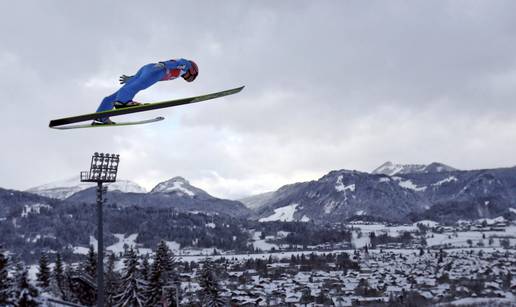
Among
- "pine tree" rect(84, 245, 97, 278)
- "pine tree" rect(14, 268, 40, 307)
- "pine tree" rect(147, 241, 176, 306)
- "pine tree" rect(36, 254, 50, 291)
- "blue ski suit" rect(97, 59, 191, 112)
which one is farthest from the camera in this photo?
"pine tree" rect(36, 254, 50, 291)

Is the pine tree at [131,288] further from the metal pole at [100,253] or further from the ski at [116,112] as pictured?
the ski at [116,112]

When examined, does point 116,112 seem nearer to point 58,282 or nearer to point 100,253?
point 100,253

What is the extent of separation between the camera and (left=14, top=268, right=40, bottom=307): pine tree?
29297mm

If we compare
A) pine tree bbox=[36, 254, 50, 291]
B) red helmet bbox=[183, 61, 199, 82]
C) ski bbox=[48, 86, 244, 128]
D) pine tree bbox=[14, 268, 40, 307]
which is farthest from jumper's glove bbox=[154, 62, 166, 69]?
pine tree bbox=[36, 254, 50, 291]

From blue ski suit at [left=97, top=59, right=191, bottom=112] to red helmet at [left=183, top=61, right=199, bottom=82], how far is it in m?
0.58

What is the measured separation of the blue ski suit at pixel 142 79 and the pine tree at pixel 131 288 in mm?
27150

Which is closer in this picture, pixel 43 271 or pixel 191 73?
pixel 191 73

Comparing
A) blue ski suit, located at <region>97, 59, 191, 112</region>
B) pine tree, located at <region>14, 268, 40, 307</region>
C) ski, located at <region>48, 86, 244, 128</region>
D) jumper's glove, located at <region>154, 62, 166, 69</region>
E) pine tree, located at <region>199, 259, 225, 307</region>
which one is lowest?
pine tree, located at <region>199, 259, 225, 307</region>

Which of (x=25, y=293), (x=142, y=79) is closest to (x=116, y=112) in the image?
(x=142, y=79)

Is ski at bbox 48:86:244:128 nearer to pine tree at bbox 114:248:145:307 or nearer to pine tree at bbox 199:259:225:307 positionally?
pine tree at bbox 114:248:145:307

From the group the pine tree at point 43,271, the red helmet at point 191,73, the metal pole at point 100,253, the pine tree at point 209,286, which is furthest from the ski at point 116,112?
the pine tree at point 43,271

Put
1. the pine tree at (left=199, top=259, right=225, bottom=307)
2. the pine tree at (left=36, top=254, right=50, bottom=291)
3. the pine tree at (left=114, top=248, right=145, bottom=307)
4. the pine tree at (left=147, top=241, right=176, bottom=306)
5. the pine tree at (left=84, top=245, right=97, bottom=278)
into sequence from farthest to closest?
the pine tree at (left=36, top=254, right=50, bottom=291) → the pine tree at (left=84, top=245, right=97, bottom=278) → the pine tree at (left=199, top=259, right=225, bottom=307) → the pine tree at (left=147, top=241, right=176, bottom=306) → the pine tree at (left=114, top=248, right=145, bottom=307)

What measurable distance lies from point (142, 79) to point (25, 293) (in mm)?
19321

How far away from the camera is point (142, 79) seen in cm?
1578
